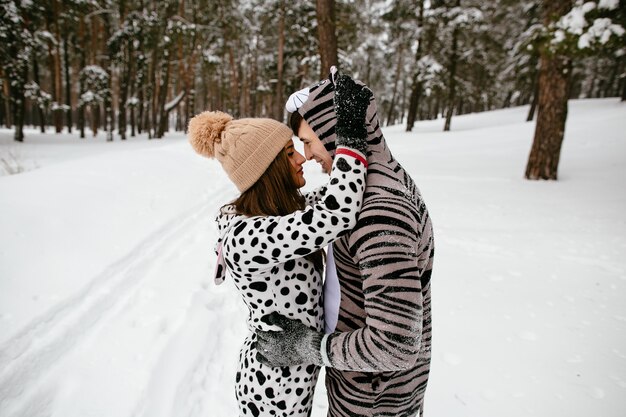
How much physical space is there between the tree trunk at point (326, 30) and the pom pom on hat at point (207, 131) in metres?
7.78

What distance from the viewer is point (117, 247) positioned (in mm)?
4957

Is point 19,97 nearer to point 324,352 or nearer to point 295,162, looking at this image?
point 295,162

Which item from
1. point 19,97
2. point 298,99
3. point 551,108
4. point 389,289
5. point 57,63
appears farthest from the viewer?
point 57,63

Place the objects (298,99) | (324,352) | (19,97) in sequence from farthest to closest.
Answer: (19,97) < (298,99) < (324,352)

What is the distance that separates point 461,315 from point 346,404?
2.67 metres

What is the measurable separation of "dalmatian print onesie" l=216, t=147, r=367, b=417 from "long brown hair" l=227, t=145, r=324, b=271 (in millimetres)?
69

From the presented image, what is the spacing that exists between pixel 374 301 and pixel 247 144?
83 centimetres

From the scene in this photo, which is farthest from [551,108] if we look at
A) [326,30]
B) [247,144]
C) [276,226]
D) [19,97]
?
[19,97]

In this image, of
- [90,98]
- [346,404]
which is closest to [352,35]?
[90,98]

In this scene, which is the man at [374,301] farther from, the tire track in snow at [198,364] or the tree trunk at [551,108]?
the tree trunk at [551,108]

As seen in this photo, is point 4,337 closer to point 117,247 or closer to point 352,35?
point 117,247

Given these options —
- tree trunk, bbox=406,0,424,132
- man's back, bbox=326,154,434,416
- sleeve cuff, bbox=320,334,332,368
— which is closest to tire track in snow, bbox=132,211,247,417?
sleeve cuff, bbox=320,334,332,368

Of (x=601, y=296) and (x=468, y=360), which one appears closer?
(x=468, y=360)

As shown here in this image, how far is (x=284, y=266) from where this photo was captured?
1.41m
